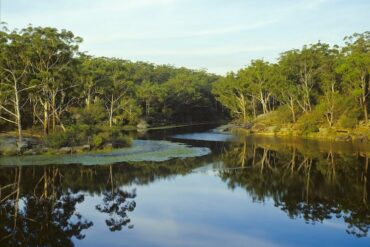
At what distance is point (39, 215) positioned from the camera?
68.5 ft

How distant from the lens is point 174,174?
33.3 metres

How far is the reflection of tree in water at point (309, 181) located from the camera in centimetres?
2166

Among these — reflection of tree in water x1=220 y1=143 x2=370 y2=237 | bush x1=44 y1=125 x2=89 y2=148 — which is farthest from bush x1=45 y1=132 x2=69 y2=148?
reflection of tree in water x1=220 y1=143 x2=370 y2=237

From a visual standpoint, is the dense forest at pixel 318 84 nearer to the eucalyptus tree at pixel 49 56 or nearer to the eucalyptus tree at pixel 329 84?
the eucalyptus tree at pixel 329 84

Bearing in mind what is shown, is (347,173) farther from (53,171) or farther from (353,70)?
(353,70)

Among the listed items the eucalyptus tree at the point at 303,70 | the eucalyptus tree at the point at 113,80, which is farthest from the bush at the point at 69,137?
the eucalyptus tree at the point at 303,70

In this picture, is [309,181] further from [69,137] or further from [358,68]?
[358,68]

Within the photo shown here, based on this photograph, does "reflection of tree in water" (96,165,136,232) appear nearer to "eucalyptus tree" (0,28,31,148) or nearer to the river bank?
"eucalyptus tree" (0,28,31,148)

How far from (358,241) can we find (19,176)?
23760 millimetres

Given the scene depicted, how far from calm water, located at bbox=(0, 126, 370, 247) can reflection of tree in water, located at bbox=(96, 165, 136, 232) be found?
54 mm

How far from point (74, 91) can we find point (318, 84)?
45.5m

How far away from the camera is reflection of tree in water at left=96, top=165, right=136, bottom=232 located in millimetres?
20109

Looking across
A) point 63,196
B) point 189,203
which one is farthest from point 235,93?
point 63,196

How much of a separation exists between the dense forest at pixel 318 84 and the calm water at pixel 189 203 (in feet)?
88.5
